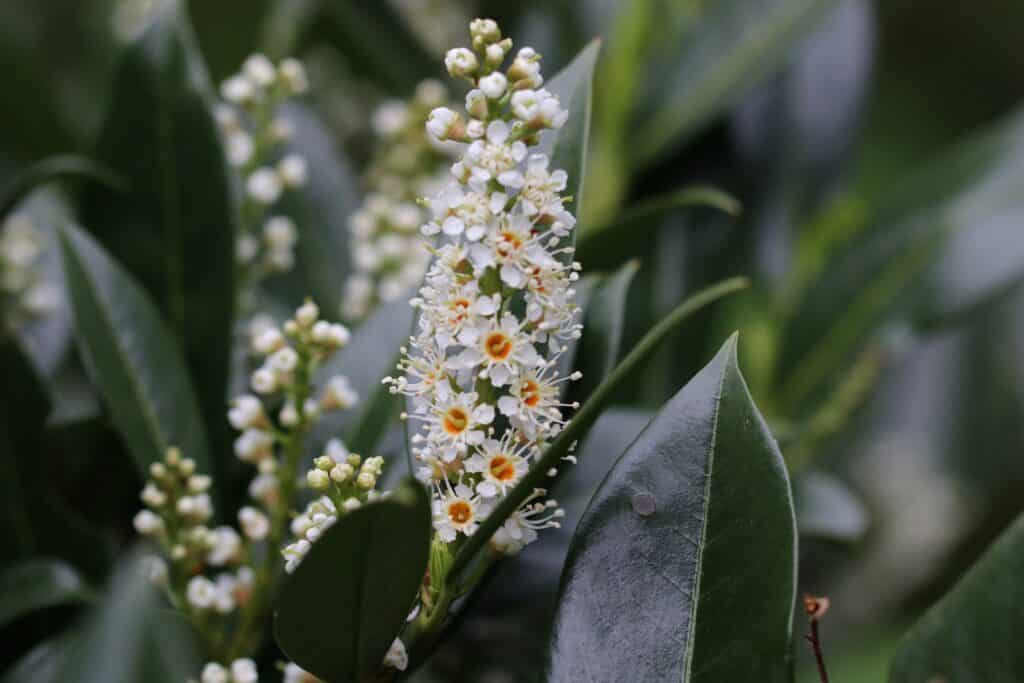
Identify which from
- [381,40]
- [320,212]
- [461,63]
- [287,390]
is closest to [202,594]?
[287,390]

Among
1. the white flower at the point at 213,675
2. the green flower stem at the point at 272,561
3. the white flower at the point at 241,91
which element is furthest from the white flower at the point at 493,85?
the white flower at the point at 241,91

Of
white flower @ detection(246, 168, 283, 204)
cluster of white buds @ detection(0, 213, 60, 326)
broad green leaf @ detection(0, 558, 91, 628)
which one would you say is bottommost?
broad green leaf @ detection(0, 558, 91, 628)

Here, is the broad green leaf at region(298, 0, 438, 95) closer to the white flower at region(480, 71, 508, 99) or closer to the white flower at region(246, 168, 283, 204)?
the white flower at region(246, 168, 283, 204)

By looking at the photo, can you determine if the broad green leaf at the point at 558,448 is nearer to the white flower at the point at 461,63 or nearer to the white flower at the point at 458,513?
the white flower at the point at 458,513

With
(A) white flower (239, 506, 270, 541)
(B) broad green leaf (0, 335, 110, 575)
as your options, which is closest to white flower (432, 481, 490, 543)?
(A) white flower (239, 506, 270, 541)

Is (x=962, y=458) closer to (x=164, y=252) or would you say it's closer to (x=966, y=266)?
(x=966, y=266)
